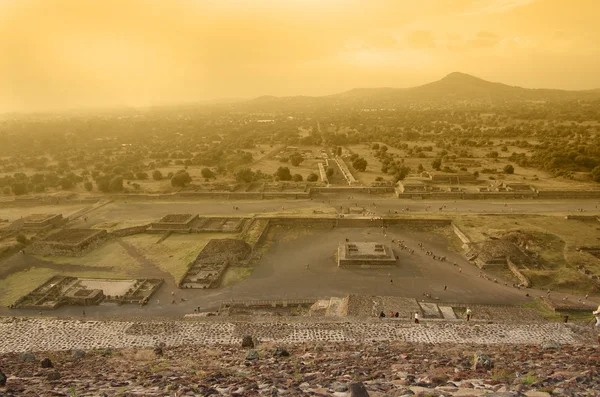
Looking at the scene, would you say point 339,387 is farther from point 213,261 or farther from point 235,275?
point 213,261

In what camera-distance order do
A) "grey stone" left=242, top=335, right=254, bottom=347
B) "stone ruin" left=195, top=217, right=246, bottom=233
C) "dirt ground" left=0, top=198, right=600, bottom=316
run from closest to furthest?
1. "grey stone" left=242, top=335, right=254, bottom=347
2. "dirt ground" left=0, top=198, right=600, bottom=316
3. "stone ruin" left=195, top=217, right=246, bottom=233

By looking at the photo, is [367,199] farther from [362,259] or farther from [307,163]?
[307,163]

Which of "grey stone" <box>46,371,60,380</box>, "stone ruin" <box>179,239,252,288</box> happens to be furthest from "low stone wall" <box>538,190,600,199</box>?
"grey stone" <box>46,371,60,380</box>

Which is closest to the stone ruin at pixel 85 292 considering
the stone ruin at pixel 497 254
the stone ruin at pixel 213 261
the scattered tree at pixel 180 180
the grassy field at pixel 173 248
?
the stone ruin at pixel 213 261

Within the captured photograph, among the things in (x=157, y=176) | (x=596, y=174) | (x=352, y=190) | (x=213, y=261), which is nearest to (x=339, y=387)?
(x=213, y=261)

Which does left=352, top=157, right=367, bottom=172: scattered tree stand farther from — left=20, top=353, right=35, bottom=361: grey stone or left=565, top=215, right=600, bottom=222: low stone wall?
left=20, top=353, right=35, bottom=361: grey stone

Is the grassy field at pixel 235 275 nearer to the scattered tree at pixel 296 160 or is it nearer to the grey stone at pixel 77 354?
the grey stone at pixel 77 354
